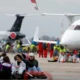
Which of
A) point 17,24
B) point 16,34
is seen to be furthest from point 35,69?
point 17,24

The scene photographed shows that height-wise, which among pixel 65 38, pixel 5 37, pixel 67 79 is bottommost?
pixel 67 79

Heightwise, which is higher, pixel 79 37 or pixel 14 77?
pixel 79 37

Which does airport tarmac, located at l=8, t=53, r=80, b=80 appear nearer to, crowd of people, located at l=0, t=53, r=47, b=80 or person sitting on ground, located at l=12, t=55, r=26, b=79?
crowd of people, located at l=0, t=53, r=47, b=80

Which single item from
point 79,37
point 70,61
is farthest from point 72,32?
point 70,61

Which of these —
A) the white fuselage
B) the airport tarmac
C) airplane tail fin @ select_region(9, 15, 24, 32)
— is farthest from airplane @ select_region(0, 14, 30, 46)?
the airport tarmac

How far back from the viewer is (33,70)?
18125 mm

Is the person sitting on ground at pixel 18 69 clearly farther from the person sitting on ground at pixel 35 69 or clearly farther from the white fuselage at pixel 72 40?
the white fuselage at pixel 72 40

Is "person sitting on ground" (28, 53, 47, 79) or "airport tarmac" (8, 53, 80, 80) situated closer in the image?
"person sitting on ground" (28, 53, 47, 79)

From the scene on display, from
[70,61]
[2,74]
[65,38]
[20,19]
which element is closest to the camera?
[2,74]

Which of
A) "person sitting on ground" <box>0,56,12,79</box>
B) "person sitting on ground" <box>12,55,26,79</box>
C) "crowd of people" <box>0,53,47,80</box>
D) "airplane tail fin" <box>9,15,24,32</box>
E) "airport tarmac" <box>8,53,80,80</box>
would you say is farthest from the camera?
"airplane tail fin" <box>9,15,24,32</box>

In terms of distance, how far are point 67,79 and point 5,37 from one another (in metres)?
56.2

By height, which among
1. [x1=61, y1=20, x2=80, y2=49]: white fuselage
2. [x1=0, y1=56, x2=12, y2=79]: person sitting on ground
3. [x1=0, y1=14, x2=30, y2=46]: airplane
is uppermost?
[x1=0, y1=14, x2=30, y2=46]: airplane

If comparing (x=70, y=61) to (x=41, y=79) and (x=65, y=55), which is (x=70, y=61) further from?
(x=41, y=79)

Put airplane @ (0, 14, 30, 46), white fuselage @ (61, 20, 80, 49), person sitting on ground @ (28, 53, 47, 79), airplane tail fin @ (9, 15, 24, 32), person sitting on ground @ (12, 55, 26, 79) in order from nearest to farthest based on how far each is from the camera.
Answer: person sitting on ground @ (12, 55, 26, 79) → person sitting on ground @ (28, 53, 47, 79) → white fuselage @ (61, 20, 80, 49) → airplane @ (0, 14, 30, 46) → airplane tail fin @ (9, 15, 24, 32)
